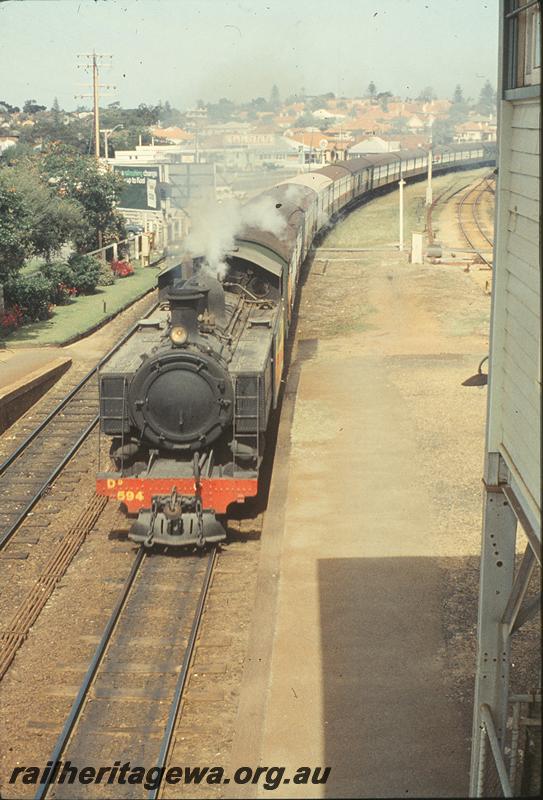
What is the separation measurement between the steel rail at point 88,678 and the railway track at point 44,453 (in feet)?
7.63

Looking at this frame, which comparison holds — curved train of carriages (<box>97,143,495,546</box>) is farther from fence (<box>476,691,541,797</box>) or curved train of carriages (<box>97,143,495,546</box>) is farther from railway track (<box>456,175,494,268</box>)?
railway track (<box>456,175,494,268</box>)

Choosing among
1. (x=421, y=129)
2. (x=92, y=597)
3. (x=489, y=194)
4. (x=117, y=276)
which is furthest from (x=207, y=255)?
(x=421, y=129)

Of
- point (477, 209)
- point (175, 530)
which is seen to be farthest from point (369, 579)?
point (477, 209)

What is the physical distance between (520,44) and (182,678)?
20.9 feet

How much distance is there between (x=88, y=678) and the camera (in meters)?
9.14

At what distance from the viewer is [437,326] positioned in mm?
25062

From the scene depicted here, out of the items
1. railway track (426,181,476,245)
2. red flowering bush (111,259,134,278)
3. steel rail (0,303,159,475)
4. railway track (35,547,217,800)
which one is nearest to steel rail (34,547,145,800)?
railway track (35,547,217,800)

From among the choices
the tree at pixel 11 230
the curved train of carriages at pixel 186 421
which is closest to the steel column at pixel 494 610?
the curved train of carriages at pixel 186 421

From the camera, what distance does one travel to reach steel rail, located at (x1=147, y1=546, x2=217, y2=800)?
7.95m

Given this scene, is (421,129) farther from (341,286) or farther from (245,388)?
(245,388)

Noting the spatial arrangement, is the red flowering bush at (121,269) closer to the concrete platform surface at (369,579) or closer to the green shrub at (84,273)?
the green shrub at (84,273)

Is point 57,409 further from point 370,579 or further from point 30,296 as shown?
point 370,579

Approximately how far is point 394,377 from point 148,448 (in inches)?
351

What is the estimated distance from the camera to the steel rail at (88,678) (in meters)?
7.88
